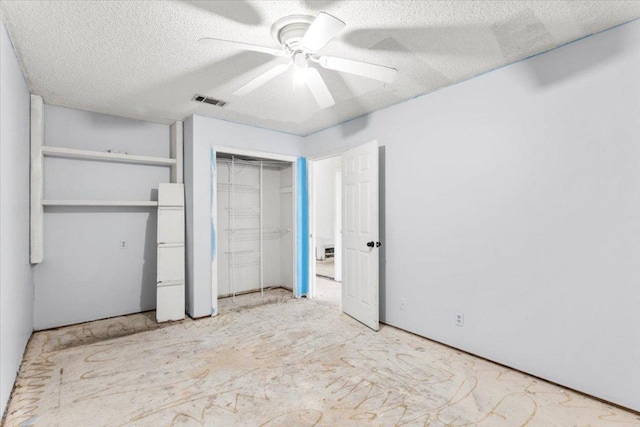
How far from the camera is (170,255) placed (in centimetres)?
386

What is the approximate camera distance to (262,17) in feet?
6.43

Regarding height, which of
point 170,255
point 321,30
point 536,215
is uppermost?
point 321,30

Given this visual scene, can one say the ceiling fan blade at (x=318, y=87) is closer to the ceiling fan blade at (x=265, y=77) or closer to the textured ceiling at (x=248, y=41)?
the ceiling fan blade at (x=265, y=77)

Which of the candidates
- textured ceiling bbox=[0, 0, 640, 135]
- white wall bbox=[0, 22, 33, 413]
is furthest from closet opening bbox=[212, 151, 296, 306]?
white wall bbox=[0, 22, 33, 413]

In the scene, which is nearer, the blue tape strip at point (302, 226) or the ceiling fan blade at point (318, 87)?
the ceiling fan blade at point (318, 87)

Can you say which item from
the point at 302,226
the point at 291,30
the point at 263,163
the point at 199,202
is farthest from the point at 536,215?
the point at 263,163

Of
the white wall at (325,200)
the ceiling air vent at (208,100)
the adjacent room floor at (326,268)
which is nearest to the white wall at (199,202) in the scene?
the ceiling air vent at (208,100)

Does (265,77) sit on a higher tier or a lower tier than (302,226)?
higher

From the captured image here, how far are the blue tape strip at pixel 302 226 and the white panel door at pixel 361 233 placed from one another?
0.95 m

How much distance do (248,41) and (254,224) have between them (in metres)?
3.38

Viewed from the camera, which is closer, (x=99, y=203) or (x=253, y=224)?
(x=99, y=203)

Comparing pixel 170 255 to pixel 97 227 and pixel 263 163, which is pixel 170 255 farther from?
pixel 263 163

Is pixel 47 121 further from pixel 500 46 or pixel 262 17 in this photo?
pixel 500 46

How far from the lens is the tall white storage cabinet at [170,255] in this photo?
3789 millimetres
